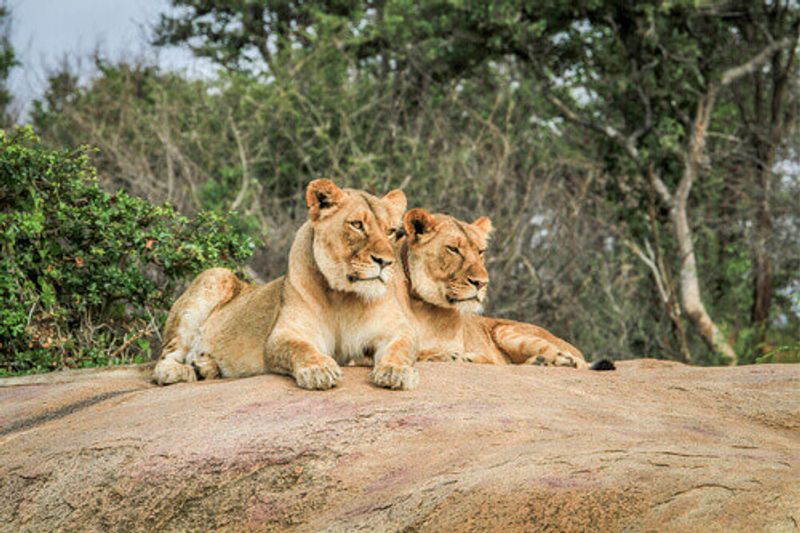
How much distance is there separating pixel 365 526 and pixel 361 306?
2076 mm

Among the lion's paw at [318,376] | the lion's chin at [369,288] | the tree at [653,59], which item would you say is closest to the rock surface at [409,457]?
the lion's paw at [318,376]

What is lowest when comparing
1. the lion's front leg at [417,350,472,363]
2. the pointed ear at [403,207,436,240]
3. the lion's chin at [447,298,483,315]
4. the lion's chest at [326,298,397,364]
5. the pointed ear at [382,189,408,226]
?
the lion's front leg at [417,350,472,363]

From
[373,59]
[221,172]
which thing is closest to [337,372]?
[221,172]

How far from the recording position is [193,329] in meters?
6.39

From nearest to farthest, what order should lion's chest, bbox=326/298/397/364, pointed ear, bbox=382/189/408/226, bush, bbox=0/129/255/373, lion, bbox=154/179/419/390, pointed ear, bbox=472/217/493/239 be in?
lion, bbox=154/179/419/390, lion's chest, bbox=326/298/397/364, pointed ear, bbox=382/189/408/226, pointed ear, bbox=472/217/493/239, bush, bbox=0/129/255/373

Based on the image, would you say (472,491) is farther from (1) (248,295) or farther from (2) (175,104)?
(2) (175,104)

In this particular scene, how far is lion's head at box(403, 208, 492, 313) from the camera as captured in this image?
5.80 m

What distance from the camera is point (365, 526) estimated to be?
330 cm

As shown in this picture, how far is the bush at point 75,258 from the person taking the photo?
754cm

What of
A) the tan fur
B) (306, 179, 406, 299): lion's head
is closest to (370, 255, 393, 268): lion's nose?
(306, 179, 406, 299): lion's head

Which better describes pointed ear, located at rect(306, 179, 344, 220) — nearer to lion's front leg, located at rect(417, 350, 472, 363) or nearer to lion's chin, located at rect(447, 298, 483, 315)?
lion's chin, located at rect(447, 298, 483, 315)

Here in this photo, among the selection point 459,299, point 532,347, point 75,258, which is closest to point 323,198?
point 459,299

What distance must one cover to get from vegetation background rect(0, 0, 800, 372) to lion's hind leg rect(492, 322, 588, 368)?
500cm

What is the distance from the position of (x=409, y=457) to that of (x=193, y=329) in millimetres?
2994
